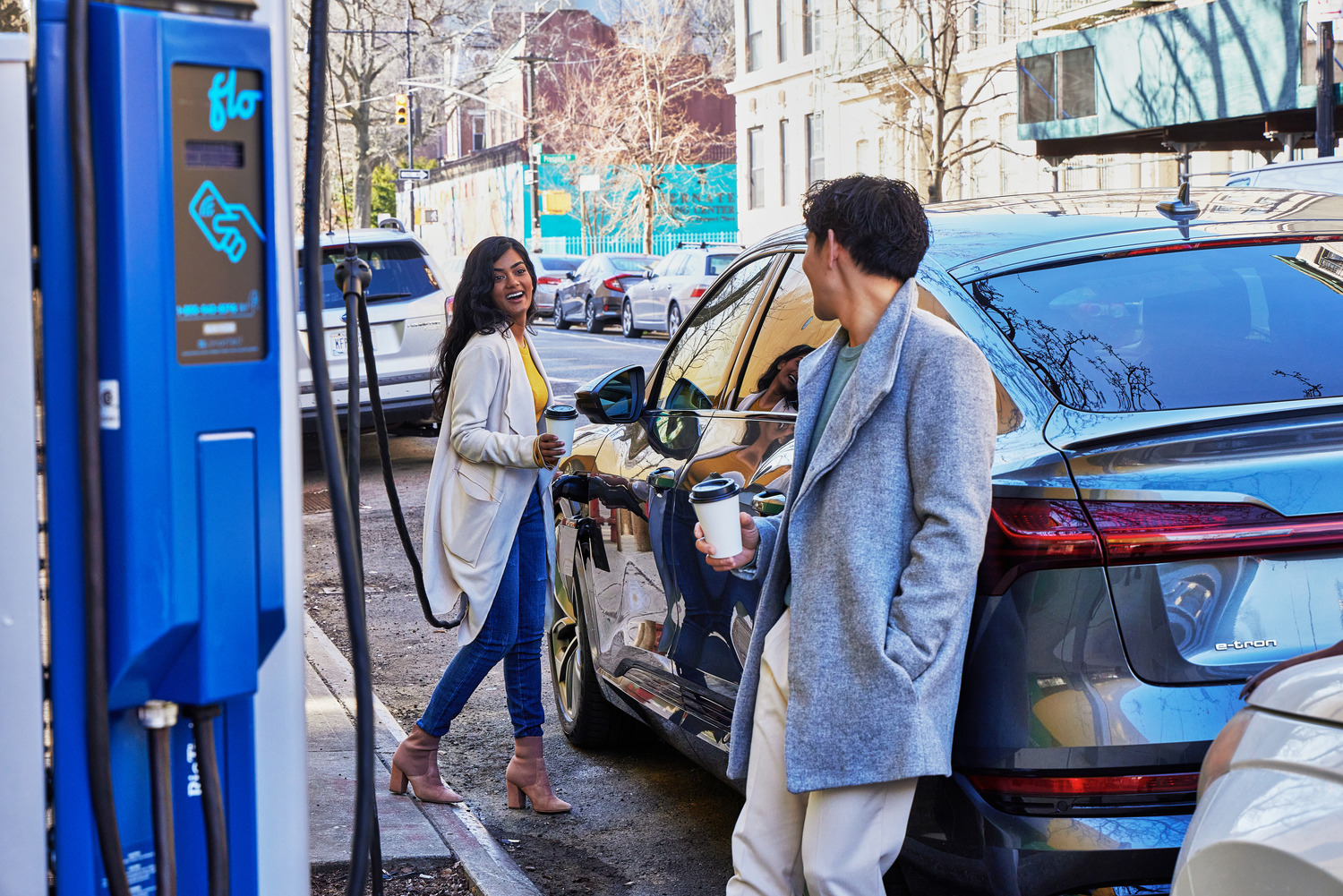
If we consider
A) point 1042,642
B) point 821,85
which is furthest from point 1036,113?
point 1042,642

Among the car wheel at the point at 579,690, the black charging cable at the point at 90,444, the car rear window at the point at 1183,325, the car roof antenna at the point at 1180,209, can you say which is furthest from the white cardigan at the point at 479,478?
the black charging cable at the point at 90,444

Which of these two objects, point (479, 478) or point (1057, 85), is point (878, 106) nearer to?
point (1057, 85)

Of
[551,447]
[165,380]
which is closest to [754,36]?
[551,447]

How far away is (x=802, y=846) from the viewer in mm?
2779

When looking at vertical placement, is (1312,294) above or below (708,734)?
above

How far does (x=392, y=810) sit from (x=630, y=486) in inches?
49.7

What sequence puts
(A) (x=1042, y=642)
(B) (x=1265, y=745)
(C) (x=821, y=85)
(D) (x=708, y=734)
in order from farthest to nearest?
(C) (x=821, y=85) → (D) (x=708, y=734) → (A) (x=1042, y=642) → (B) (x=1265, y=745)

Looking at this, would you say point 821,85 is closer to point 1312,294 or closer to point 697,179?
point 697,179

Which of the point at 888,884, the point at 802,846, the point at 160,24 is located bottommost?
the point at 888,884

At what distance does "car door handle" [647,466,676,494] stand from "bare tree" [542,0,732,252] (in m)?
38.2

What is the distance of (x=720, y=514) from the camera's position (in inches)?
112

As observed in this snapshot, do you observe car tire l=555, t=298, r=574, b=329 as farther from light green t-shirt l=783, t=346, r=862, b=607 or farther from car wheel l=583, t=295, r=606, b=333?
light green t-shirt l=783, t=346, r=862, b=607

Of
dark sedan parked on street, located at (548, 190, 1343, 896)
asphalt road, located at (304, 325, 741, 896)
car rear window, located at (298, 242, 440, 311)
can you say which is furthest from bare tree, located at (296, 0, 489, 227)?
dark sedan parked on street, located at (548, 190, 1343, 896)

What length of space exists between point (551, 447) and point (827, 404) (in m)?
1.65
